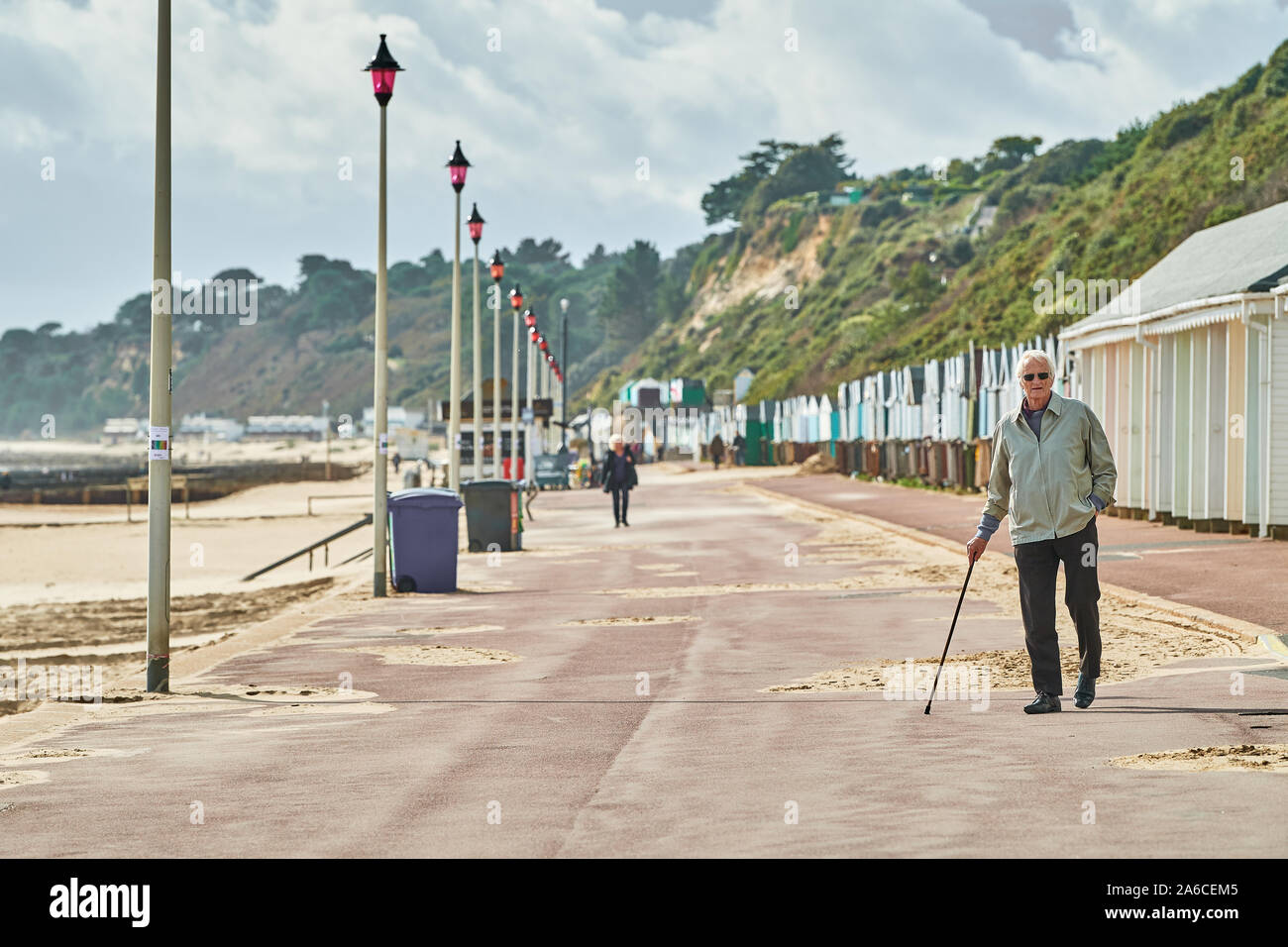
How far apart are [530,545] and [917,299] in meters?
85.0

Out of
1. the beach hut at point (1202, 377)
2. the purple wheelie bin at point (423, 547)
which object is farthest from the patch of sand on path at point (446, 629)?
the beach hut at point (1202, 377)

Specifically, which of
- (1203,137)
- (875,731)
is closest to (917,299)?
(1203,137)

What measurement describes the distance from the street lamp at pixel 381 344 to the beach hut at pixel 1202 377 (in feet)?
35.1

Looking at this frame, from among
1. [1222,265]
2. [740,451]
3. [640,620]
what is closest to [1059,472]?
[640,620]

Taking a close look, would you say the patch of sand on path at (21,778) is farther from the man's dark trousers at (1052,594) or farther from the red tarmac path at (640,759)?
the man's dark trousers at (1052,594)

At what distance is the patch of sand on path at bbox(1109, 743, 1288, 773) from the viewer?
7633mm

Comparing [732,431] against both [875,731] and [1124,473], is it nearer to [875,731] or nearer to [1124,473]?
[1124,473]

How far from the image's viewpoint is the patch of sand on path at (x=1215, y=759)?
7.63m

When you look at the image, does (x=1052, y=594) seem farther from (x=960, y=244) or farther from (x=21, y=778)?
Result: (x=960, y=244)

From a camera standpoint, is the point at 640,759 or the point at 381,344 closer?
the point at 640,759

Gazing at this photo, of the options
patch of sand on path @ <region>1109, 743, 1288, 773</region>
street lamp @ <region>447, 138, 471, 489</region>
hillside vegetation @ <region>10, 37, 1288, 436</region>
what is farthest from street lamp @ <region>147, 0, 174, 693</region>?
hillside vegetation @ <region>10, 37, 1288, 436</region>

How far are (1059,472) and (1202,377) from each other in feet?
49.7

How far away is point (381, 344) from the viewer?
19000 mm
